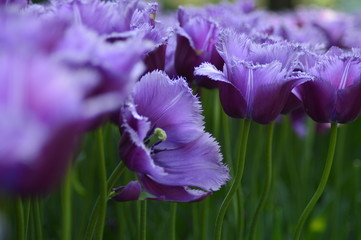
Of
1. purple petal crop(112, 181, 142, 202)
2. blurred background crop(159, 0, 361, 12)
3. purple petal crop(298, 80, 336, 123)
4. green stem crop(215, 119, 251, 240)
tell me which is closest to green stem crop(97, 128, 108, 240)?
purple petal crop(112, 181, 142, 202)

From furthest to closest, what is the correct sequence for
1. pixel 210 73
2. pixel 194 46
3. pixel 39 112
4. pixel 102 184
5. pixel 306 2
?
pixel 306 2 < pixel 194 46 < pixel 210 73 < pixel 102 184 < pixel 39 112

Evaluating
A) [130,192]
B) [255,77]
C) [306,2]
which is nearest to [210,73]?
[255,77]

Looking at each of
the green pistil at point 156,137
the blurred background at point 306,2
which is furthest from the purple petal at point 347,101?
the blurred background at point 306,2

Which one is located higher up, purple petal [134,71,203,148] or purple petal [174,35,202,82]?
purple petal [174,35,202,82]

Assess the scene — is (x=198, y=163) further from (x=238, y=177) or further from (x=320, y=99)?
(x=320, y=99)

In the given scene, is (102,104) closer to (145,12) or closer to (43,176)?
(43,176)

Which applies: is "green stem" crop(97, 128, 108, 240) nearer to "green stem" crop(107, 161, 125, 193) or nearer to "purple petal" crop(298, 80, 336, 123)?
"green stem" crop(107, 161, 125, 193)

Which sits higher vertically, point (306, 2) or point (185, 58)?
point (306, 2)
